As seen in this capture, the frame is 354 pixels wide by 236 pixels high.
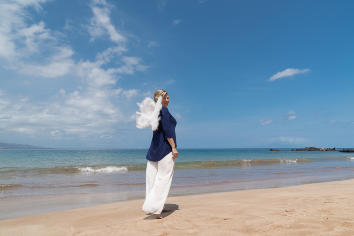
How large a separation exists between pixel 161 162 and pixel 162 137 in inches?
18.0

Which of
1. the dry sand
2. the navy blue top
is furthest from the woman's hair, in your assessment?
the dry sand

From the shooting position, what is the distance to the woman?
4410 mm

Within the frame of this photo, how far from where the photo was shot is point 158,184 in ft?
14.6

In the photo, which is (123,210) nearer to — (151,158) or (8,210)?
(151,158)

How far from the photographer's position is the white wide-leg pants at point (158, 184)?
4355mm

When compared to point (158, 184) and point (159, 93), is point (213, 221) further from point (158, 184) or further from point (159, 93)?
point (159, 93)

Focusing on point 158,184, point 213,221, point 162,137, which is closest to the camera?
point 213,221

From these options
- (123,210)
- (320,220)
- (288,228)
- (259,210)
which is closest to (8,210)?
(123,210)

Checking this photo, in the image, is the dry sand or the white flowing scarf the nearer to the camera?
the dry sand

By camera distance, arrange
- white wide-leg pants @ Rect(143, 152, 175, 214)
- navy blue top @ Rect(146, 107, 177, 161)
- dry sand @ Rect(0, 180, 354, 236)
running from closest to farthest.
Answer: dry sand @ Rect(0, 180, 354, 236)
white wide-leg pants @ Rect(143, 152, 175, 214)
navy blue top @ Rect(146, 107, 177, 161)

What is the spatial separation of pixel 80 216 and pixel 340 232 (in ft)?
14.8

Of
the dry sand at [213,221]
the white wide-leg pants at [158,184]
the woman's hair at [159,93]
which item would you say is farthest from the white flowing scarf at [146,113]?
the dry sand at [213,221]

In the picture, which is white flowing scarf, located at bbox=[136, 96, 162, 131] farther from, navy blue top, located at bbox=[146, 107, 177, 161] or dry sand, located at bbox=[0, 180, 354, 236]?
dry sand, located at bbox=[0, 180, 354, 236]

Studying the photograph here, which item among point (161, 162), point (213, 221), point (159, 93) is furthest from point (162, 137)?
point (213, 221)
